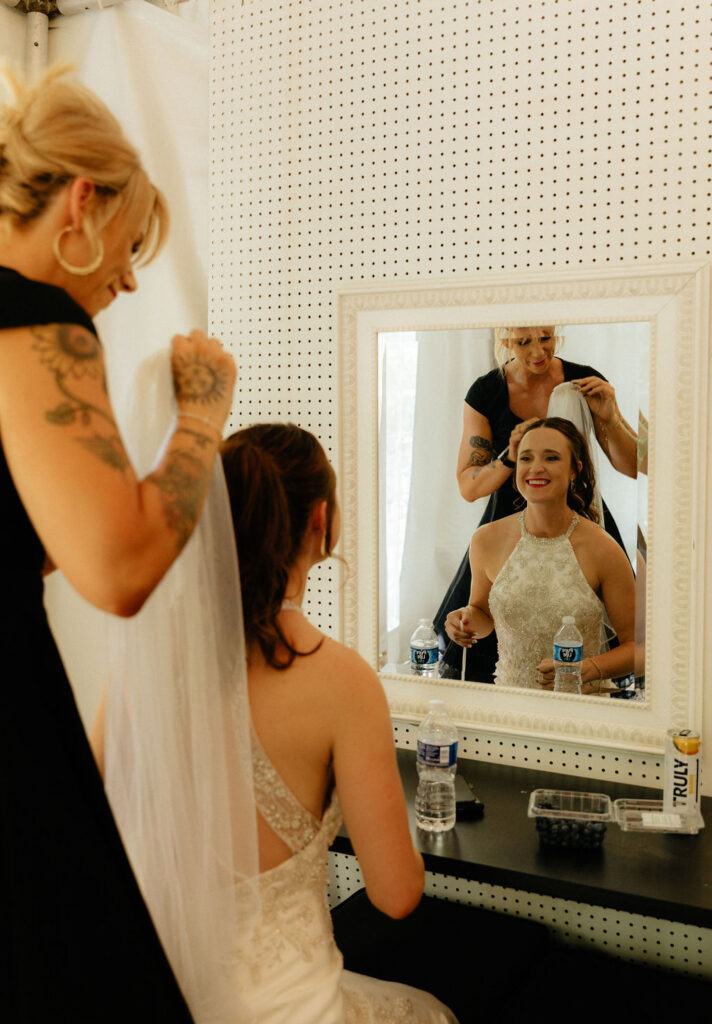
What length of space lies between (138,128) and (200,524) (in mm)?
1900

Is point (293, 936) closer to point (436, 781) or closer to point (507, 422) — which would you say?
point (436, 781)

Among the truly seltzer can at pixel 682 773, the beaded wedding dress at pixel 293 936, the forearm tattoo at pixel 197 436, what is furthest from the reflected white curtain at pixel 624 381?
the forearm tattoo at pixel 197 436

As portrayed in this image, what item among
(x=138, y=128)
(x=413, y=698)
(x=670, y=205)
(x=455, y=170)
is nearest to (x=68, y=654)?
(x=413, y=698)

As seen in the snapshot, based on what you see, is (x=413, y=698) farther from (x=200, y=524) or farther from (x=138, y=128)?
(x=138, y=128)

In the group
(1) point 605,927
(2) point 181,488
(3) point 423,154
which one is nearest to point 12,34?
(3) point 423,154

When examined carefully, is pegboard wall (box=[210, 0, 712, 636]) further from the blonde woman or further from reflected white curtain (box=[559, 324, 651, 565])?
the blonde woman

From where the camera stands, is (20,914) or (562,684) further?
(562,684)

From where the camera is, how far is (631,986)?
179 centimetres

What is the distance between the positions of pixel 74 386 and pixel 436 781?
121cm

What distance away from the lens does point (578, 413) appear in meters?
1.92

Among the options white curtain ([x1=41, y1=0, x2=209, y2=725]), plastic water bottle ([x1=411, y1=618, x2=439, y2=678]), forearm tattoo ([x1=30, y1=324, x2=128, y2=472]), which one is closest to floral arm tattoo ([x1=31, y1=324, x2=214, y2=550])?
forearm tattoo ([x1=30, y1=324, x2=128, y2=472])

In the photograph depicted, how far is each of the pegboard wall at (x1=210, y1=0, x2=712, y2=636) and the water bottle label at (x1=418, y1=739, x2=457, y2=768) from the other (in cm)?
50

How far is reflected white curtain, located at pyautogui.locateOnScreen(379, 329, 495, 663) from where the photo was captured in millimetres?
2061

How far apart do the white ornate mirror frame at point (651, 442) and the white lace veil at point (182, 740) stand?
98 cm
